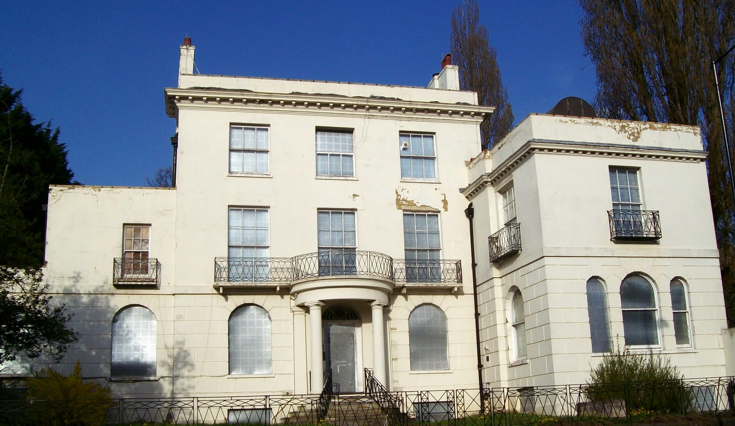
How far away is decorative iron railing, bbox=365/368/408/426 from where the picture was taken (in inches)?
763

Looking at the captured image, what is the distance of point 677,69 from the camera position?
26.2 m

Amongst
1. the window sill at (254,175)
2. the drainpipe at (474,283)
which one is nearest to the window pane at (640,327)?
the drainpipe at (474,283)

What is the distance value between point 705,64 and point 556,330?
11.9 m

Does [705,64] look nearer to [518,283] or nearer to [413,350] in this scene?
[518,283]

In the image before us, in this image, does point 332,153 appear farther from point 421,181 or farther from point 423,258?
point 423,258

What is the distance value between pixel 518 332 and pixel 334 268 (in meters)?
5.91

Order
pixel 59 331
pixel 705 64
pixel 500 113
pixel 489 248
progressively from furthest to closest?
pixel 500 113 → pixel 705 64 → pixel 489 248 → pixel 59 331

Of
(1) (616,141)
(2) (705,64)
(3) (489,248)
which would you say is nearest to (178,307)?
(3) (489,248)

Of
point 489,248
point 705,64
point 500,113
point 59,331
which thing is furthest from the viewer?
point 500,113

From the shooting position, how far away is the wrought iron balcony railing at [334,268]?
23.1 meters

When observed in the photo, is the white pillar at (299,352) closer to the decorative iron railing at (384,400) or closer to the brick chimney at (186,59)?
the decorative iron railing at (384,400)

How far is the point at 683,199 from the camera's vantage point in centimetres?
2231

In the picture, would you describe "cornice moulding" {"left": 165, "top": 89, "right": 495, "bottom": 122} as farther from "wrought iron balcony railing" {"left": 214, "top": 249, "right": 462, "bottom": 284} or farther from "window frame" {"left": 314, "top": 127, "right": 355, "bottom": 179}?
"wrought iron balcony railing" {"left": 214, "top": 249, "right": 462, "bottom": 284}

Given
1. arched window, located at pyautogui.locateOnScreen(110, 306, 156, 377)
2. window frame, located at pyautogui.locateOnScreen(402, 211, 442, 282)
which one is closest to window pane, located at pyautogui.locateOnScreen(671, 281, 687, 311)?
window frame, located at pyautogui.locateOnScreen(402, 211, 442, 282)
